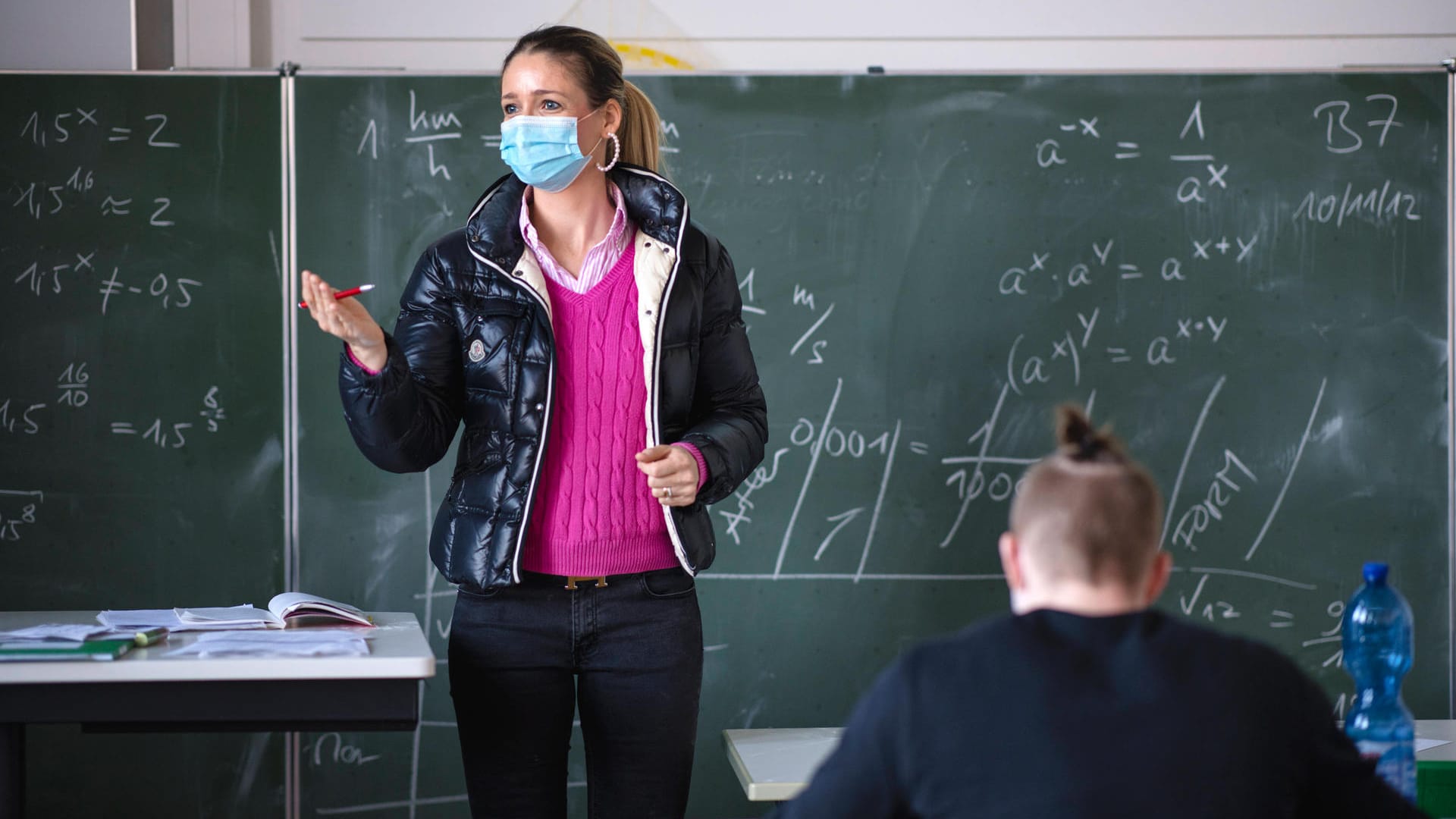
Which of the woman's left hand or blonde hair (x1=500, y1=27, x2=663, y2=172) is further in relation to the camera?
blonde hair (x1=500, y1=27, x2=663, y2=172)

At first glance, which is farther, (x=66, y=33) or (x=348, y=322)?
(x=66, y=33)

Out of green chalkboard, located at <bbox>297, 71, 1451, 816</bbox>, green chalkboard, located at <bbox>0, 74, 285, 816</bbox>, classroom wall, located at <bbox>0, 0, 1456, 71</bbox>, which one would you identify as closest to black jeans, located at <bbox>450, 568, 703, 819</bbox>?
green chalkboard, located at <bbox>297, 71, 1451, 816</bbox>

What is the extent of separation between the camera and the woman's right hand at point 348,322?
1.62m

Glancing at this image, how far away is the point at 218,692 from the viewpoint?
5.35 feet

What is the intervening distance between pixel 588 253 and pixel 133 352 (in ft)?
5.11

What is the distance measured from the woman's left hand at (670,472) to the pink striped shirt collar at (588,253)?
0.29 m

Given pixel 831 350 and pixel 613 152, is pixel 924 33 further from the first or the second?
pixel 613 152

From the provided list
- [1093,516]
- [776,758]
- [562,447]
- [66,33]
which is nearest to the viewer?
[1093,516]

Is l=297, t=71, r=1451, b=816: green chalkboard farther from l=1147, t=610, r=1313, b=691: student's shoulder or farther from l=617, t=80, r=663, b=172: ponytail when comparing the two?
l=1147, t=610, r=1313, b=691: student's shoulder

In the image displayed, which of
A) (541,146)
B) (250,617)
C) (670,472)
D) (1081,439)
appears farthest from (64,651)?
(1081,439)

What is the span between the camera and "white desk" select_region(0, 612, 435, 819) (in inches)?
62.5

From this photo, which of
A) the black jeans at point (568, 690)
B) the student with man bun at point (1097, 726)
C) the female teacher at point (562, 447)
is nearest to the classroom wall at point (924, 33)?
the female teacher at point (562, 447)

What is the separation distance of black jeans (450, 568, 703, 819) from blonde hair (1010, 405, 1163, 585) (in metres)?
0.82

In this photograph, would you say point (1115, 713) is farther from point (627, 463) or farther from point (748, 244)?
point (748, 244)
